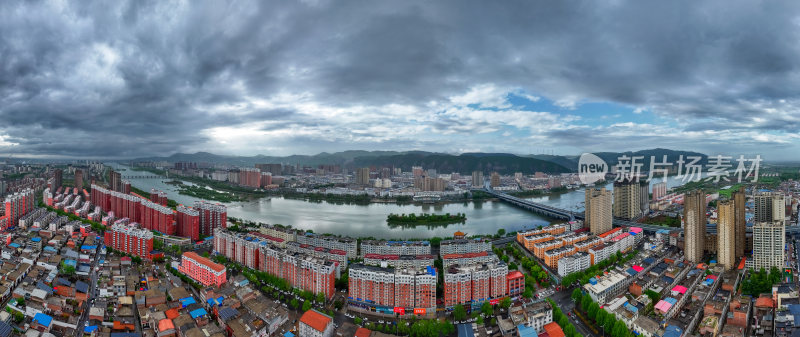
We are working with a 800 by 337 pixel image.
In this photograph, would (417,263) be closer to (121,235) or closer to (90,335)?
(90,335)

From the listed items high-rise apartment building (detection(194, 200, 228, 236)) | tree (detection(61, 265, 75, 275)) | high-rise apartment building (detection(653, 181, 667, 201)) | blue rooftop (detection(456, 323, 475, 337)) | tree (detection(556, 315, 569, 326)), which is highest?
high-rise apartment building (detection(653, 181, 667, 201))

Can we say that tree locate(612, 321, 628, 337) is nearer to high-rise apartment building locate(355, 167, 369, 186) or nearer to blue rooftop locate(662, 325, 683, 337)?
blue rooftop locate(662, 325, 683, 337)

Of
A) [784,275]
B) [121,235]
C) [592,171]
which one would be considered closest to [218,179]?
[121,235]

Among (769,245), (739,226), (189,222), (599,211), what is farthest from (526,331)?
(189,222)

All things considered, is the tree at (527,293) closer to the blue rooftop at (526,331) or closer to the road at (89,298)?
the blue rooftop at (526,331)

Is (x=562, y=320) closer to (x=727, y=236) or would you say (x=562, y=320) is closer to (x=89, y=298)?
(x=727, y=236)

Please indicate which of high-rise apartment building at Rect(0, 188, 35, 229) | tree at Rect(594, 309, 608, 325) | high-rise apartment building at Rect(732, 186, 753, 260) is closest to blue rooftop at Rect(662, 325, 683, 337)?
tree at Rect(594, 309, 608, 325)

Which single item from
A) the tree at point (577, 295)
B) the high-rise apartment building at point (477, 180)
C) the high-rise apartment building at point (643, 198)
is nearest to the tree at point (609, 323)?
the tree at point (577, 295)
